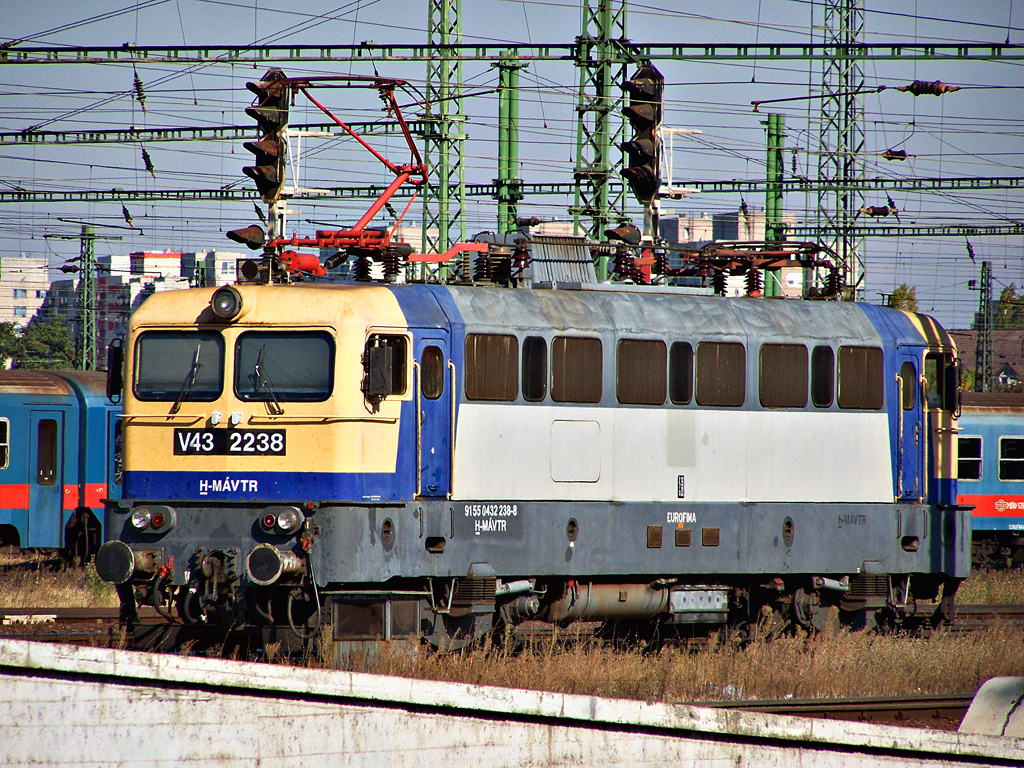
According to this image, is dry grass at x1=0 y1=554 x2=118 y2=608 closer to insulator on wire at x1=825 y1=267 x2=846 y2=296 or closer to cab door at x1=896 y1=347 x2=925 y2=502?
A: insulator on wire at x1=825 y1=267 x2=846 y2=296

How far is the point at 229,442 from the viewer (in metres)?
11.0

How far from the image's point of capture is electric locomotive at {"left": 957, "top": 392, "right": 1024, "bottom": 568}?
23.8m

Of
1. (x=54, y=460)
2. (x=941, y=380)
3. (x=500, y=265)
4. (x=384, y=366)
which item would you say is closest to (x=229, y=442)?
(x=384, y=366)

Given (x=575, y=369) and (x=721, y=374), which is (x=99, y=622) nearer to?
(x=575, y=369)

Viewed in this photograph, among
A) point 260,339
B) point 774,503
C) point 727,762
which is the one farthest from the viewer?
point 774,503

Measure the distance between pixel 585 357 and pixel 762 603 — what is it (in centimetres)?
370

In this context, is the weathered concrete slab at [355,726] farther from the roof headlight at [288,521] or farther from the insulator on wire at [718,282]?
the insulator on wire at [718,282]

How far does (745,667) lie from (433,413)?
3879mm

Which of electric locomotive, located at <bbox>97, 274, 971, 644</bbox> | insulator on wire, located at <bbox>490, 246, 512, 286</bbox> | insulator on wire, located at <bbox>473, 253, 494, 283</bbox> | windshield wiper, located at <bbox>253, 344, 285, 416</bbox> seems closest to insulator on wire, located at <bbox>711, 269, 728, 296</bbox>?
electric locomotive, located at <bbox>97, 274, 971, 644</bbox>

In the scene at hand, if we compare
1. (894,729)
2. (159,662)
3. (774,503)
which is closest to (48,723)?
(159,662)

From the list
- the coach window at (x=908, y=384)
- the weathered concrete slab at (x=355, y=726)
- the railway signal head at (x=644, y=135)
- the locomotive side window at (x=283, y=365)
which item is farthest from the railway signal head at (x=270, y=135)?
the weathered concrete slab at (x=355, y=726)

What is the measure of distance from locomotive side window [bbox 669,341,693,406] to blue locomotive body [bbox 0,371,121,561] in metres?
11.0

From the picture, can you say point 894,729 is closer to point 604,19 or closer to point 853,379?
point 853,379

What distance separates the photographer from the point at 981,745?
730cm
